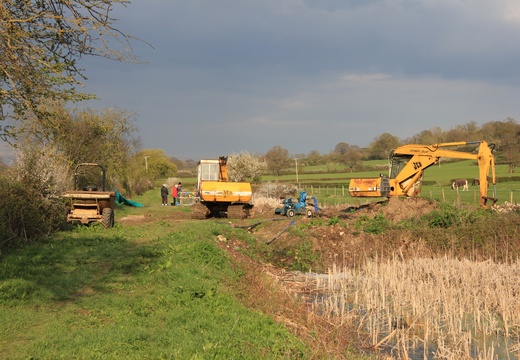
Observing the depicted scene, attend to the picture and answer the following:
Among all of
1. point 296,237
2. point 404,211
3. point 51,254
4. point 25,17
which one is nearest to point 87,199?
point 51,254

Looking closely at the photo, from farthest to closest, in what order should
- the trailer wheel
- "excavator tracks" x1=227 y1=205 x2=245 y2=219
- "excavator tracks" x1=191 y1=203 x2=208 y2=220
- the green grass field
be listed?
"excavator tracks" x1=191 y1=203 x2=208 y2=220 → "excavator tracks" x1=227 y1=205 x2=245 y2=219 → the trailer wheel → the green grass field

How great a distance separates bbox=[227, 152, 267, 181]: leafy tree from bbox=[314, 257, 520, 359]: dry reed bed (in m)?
47.9

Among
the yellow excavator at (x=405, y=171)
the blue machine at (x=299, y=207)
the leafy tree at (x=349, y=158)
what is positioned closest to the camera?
the yellow excavator at (x=405, y=171)

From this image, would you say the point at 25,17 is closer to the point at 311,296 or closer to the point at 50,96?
the point at 50,96

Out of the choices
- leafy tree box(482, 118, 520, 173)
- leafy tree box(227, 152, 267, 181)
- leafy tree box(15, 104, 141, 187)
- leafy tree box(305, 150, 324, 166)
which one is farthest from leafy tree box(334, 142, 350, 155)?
leafy tree box(15, 104, 141, 187)

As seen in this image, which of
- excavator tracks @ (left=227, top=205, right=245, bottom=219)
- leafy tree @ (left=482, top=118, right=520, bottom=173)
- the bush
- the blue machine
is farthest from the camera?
leafy tree @ (left=482, top=118, right=520, bottom=173)

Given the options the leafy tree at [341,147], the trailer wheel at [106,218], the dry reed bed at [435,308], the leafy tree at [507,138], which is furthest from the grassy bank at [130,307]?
the leafy tree at [341,147]

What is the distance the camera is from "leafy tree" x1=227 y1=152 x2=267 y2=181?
61.9 metres

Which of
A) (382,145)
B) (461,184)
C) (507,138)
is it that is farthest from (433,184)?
(382,145)

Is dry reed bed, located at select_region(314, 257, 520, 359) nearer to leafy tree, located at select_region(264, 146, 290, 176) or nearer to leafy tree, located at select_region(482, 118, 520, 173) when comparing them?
leafy tree, located at select_region(482, 118, 520, 173)

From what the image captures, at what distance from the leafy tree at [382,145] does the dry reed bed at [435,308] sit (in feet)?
240

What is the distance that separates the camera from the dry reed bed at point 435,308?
9.05 meters

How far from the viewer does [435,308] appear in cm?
1028

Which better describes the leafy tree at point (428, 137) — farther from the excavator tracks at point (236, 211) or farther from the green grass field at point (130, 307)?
the green grass field at point (130, 307)
